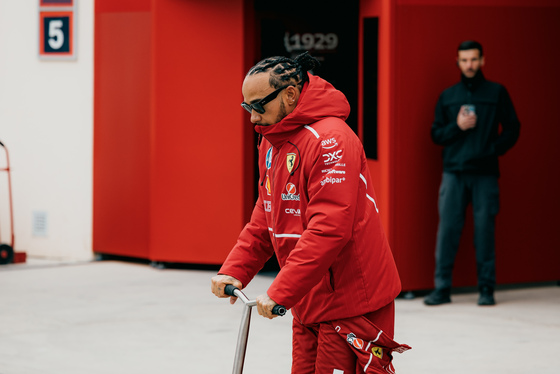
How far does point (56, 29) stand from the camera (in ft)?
30.2

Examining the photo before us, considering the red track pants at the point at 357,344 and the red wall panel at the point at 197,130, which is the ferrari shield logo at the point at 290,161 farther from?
the red wall panel at the point at 197,130

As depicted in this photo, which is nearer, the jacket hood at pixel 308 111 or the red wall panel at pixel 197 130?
the jacket hood at pixel 308 111

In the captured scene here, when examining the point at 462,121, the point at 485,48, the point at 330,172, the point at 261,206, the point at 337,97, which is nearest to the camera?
the point at 330,172

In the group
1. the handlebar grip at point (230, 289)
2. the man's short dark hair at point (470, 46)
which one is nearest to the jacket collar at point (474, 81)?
the man's short dark hair at point (470, 46)

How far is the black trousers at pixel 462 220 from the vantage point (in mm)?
7008

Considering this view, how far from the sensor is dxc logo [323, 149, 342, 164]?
3.03 meters

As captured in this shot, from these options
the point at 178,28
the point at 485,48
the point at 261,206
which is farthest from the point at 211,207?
the point at 261,206

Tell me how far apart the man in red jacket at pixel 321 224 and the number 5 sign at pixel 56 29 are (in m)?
6.32

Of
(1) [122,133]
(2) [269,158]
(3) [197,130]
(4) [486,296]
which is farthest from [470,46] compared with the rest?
(2) [269,158]

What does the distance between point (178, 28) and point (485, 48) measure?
2.78 meters

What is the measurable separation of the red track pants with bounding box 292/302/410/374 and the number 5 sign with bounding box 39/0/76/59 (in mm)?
6561

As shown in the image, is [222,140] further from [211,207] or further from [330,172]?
[330,172]

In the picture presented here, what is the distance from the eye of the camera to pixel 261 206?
11.4 feet

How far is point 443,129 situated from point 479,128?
29 cm
